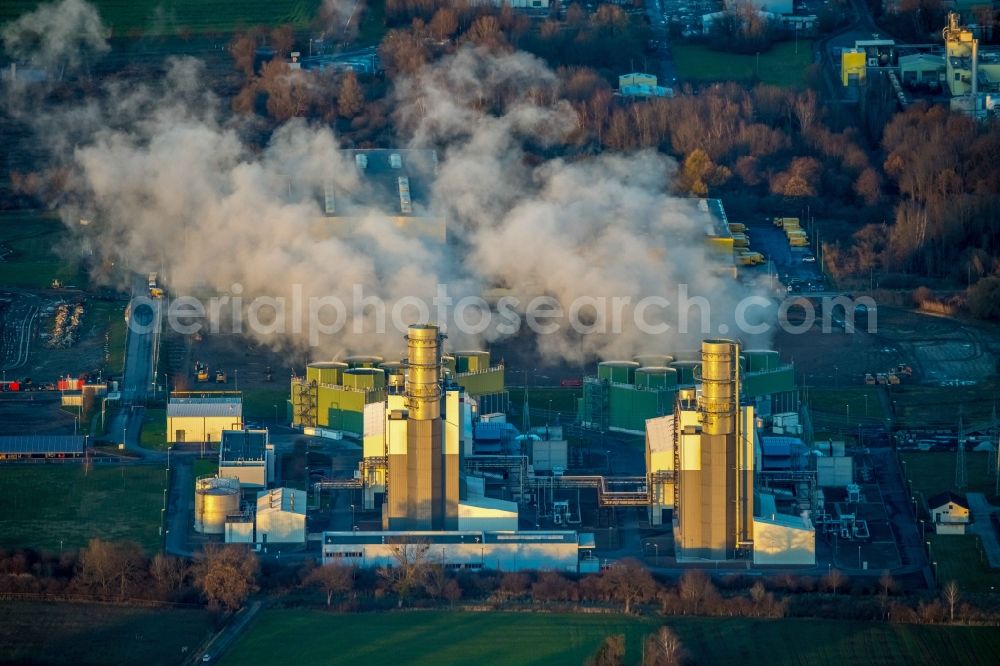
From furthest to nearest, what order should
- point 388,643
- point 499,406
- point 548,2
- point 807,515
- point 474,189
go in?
point 548,2 < point 474,189 < point 499,406 < point 807,515 < point 388,643

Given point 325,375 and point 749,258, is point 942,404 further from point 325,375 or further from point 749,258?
point 325,375

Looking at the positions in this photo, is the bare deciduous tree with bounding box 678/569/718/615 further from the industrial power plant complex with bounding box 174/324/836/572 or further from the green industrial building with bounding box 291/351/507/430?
the green industrial building with bounding box 291/351/507/430

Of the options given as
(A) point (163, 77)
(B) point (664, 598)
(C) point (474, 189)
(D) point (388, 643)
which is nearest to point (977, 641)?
(B) point (664, 598)

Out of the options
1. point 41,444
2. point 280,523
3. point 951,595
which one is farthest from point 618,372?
point 951,595

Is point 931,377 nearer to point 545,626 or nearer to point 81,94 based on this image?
point 545,626

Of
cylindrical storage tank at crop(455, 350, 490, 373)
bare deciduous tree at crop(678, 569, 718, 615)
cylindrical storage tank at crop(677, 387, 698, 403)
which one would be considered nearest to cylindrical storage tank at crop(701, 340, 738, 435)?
cylindrical storage tank at crop(677, 387, 698, 403)

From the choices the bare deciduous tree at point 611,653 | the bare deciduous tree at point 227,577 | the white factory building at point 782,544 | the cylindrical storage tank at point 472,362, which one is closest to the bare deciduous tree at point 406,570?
the bare deciduous tree at point 227,577

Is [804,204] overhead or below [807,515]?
overhead
